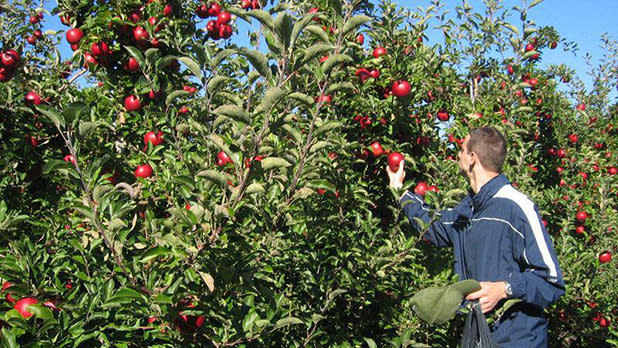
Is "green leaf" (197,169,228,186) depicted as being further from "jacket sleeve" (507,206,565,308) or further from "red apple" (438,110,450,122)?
"red apple" (438,110,450,122)

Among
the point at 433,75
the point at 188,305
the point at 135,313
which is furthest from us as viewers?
the point at 433,75

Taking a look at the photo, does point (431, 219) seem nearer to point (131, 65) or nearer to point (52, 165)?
point (52, 165)

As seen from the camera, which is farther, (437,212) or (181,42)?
(181,42)

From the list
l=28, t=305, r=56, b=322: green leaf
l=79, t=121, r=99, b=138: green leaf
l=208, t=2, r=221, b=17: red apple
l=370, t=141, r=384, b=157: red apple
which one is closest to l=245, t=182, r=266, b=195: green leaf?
l=79, t=121, r=99, b=138: green leaf

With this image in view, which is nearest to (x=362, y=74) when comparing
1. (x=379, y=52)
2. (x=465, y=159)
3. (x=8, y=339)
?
(x=379, y=52)

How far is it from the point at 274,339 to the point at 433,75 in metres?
2.23

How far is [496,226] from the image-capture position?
2121 millimetres

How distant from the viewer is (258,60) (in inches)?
56.6

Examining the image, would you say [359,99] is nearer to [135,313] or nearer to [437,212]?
[437,212]

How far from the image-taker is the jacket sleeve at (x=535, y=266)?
1.94m

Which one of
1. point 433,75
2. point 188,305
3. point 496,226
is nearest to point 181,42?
point 433,75

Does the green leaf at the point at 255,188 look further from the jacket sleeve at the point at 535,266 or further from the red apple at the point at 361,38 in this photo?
the red apple at the point at 361,38

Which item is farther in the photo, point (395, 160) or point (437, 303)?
point (395, 160)

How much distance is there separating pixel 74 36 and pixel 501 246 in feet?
10.0
